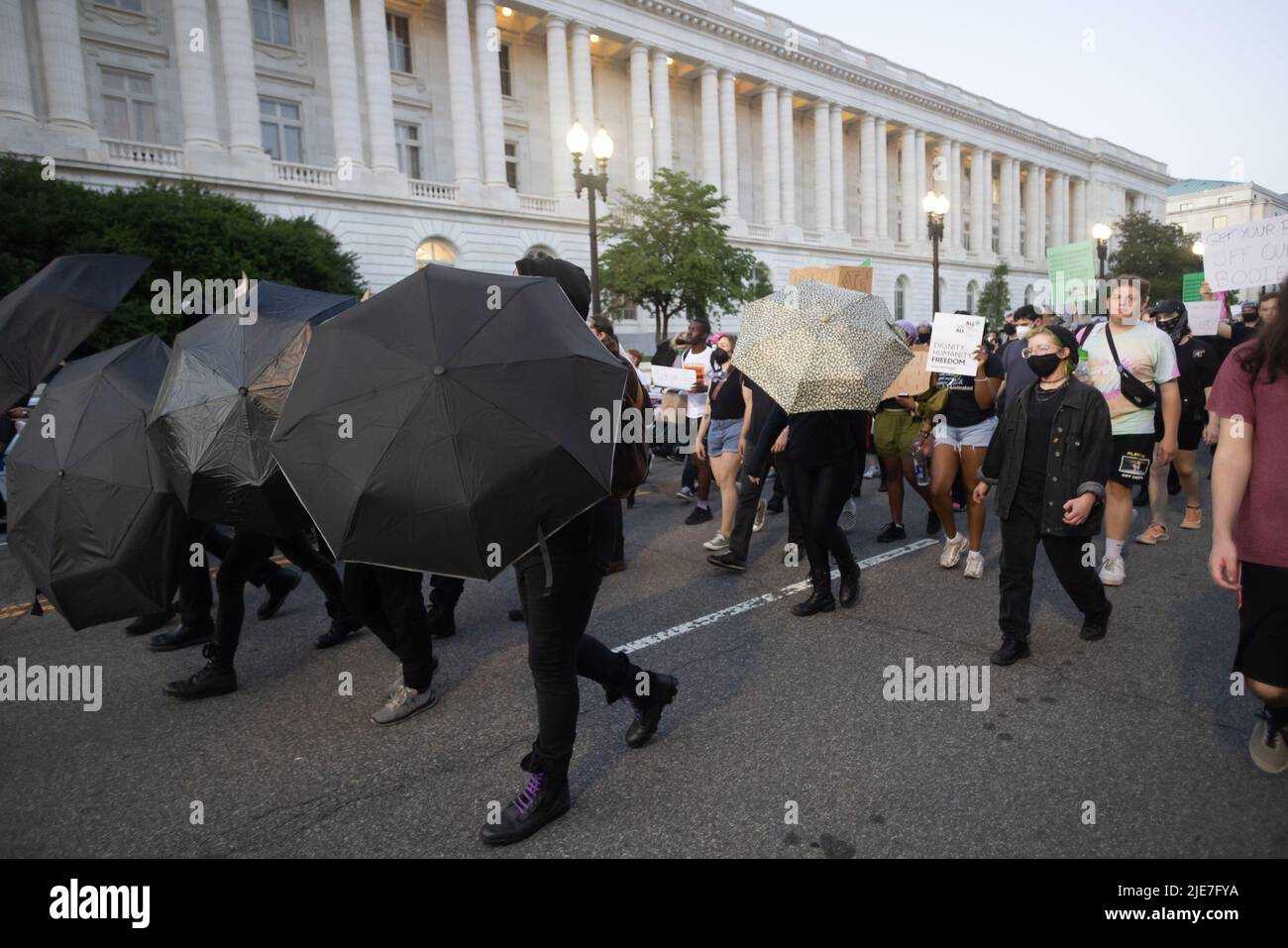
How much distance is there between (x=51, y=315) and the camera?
13.3 ft

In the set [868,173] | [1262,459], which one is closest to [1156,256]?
[868,173]

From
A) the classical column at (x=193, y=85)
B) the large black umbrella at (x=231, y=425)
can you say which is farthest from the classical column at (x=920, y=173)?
the large black umbrella at (x=231, y=425)

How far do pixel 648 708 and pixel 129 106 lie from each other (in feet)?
114

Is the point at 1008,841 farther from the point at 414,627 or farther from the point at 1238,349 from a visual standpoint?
the point at 414,627

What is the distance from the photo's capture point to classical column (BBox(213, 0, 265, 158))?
28812mm

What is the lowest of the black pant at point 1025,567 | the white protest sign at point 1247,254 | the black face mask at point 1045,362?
the black pant at point 1025,567

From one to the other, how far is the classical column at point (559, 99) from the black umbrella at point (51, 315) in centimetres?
3593

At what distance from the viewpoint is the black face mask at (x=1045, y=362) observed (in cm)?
438

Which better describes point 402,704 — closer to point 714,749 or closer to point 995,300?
point 714,749

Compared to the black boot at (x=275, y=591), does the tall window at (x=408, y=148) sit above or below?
above

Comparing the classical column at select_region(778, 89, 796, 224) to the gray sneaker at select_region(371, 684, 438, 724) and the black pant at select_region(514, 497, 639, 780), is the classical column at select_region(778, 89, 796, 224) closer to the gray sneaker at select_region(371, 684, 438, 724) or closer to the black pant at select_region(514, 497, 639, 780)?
the gray sneaker at select_region(371, 684, 438, 724)

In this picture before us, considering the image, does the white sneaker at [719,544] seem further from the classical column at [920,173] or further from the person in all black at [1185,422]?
the classical column at [920,173]

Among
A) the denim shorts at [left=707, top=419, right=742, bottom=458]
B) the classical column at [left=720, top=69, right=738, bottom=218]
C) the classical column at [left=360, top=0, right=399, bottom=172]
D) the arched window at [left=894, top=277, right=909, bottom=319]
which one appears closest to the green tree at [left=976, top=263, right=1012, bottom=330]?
the arched window at [left=894, top=277, right=909, bottom=319]
